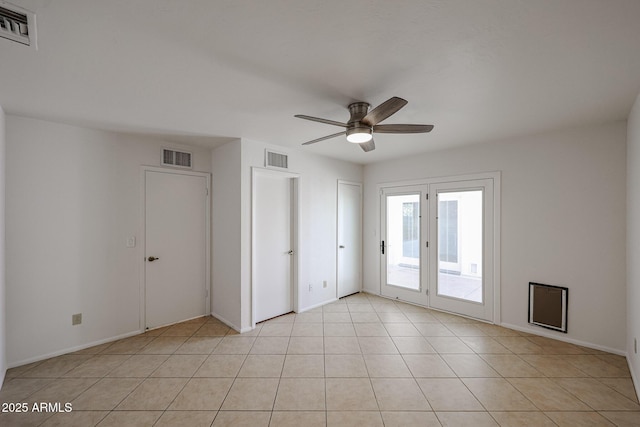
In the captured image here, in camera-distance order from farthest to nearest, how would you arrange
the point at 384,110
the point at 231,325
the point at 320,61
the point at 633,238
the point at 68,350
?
the point at 231,325, the point at 68,350, the point at 633,238, the point at 384,110, the point at 320,61

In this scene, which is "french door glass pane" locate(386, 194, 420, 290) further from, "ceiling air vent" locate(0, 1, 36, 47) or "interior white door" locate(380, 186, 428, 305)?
"ceiling air vent" locate(0, 1, 36, 47)

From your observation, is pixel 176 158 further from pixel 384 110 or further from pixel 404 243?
pixel 404 243

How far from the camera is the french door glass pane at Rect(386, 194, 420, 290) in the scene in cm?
442

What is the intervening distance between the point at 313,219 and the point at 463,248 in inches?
92.4

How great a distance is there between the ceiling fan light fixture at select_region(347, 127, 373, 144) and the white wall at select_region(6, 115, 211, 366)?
2725 millimetres

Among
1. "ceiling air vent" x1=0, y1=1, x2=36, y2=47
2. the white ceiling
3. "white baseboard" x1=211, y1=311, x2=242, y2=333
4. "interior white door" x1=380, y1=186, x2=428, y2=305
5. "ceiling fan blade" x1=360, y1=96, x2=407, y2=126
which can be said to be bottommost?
"white baseboard" x1=211, y1=311, x2=242, y2=333

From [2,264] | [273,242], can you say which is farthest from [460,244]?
[2,264]

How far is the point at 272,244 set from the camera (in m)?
3.84

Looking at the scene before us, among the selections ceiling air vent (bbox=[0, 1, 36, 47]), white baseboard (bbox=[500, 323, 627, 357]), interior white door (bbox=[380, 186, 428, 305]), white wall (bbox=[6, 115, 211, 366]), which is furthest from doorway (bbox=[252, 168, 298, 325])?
white baseboard (bbox=[500, 323, 627, 357])

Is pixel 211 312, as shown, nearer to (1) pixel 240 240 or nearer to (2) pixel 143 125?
(1) pixel 240 240

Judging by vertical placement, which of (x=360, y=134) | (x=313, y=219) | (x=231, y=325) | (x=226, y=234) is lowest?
(x=231, y=325)

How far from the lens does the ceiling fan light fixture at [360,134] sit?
2.26 m

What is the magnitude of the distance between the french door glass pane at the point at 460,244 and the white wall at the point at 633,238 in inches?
54.5

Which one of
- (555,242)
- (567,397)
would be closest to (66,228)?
(567,397)
